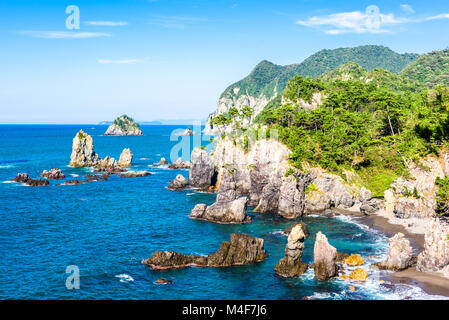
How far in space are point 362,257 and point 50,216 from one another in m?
56.4

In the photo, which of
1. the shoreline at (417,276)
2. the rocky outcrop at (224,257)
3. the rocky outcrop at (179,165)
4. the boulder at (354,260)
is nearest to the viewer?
the shoreline at (417,276)

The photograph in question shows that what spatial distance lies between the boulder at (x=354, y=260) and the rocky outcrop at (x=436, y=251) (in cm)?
644

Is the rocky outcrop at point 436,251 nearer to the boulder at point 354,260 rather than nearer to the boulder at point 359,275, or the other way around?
the boulder at point 354,260

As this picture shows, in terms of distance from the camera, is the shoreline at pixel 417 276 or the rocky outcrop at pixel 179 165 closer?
the shoreline at pixel 417 276

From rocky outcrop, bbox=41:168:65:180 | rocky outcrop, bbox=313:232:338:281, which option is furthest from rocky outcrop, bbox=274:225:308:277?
rocky outcrop, bbox=41:168:65:180

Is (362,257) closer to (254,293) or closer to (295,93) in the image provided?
(254,293)

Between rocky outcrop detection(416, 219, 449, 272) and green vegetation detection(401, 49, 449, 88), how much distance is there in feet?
428

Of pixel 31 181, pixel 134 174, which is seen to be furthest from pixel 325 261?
pixel 31 181

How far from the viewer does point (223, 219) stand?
68438 millimetres

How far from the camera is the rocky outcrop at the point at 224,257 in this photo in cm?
4794

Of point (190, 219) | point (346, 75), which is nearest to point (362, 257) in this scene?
point (190, 219)

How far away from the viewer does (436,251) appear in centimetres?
A: 4462

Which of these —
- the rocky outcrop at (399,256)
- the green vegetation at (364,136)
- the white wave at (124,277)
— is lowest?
the white wave at (124,277)

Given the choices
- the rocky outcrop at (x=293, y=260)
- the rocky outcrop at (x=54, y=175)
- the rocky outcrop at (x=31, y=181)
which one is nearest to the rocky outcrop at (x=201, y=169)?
the rocky outcrop at (x=31, y=181)
